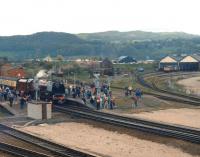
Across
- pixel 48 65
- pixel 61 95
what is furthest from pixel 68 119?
pixel 48 65

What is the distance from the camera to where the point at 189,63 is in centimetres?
10750

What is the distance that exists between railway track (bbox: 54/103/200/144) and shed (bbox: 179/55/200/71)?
220 ft

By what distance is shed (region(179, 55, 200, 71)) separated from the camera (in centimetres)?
10631

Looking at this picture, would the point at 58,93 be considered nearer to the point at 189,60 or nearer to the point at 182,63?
the point at 189,60

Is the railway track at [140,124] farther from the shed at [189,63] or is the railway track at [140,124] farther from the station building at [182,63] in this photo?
the shed at [189,63]

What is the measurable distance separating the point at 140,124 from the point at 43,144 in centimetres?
931

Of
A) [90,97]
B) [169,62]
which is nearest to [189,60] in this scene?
[169,62]

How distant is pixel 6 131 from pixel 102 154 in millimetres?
9845

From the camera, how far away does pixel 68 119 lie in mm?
38375

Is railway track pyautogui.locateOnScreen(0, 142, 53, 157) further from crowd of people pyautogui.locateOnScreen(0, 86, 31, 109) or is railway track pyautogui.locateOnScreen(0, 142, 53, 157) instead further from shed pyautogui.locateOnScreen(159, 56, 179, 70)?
shed pyautogui.locateOnScreen(159, 56, 179, 70)

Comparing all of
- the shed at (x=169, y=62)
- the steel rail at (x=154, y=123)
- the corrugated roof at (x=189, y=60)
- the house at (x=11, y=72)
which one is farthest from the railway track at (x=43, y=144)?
the shed at (x=169, y=62)

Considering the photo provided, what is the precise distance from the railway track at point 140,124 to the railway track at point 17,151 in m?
9.76

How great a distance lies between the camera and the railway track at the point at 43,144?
24.8 m

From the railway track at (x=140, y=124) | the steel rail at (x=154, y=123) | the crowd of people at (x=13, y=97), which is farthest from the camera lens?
the crowd of people at (x=13, y=97)
